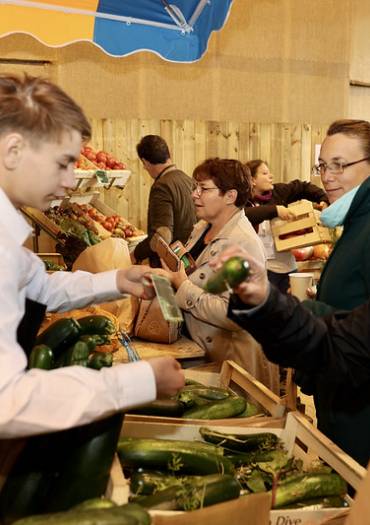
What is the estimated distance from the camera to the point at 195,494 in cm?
185

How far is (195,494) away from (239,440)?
496mm

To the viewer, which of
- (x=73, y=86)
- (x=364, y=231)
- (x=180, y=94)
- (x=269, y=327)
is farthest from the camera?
(x=180, y=94)

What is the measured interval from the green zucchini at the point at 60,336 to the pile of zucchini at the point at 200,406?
0.46 m

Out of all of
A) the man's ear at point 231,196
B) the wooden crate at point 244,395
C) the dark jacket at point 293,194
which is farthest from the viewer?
the dark jacket at point 293,194

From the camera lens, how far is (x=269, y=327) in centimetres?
188

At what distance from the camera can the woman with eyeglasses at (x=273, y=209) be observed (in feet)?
17.1

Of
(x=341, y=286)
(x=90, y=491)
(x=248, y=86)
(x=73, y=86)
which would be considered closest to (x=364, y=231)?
(x=341, y=286)

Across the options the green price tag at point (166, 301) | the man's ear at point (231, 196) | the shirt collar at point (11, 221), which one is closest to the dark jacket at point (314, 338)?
the green price tag at point (166, 301)

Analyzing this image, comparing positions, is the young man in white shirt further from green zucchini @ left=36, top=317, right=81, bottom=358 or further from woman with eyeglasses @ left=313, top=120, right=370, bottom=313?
woman with eyeglasses @ left=313, top=120, right=370, bottom=313

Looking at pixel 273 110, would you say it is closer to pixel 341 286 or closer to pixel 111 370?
pixel 341 286

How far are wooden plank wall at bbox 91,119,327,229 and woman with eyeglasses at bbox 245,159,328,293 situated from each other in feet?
6.16

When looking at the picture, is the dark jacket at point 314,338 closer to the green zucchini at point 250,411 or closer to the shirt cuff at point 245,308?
the shirt cuff at point 245,308

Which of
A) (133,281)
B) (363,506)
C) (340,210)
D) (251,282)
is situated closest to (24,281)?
(251,282)

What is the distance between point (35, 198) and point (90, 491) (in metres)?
0.76
